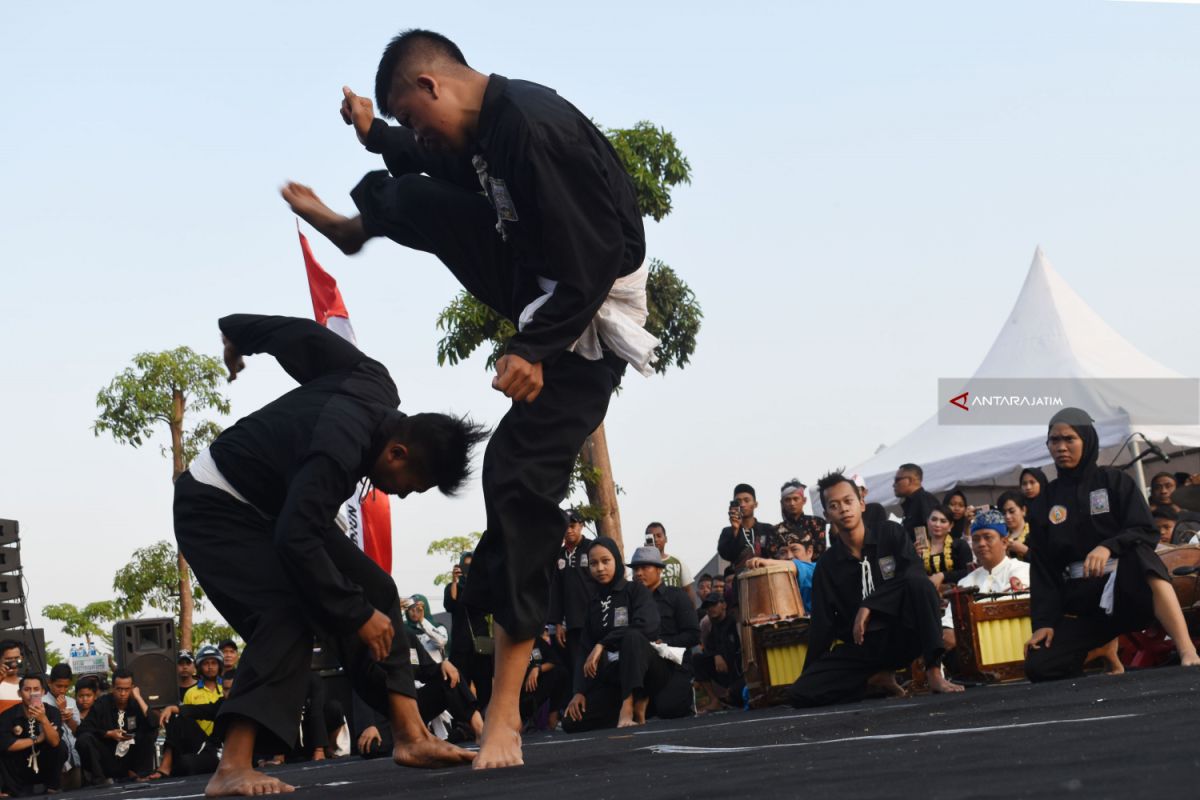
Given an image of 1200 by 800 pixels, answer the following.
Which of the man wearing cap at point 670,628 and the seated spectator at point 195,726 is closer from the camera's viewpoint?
the man wearing cap at point 670,628

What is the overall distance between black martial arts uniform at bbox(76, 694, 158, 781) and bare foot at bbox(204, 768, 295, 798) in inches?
342

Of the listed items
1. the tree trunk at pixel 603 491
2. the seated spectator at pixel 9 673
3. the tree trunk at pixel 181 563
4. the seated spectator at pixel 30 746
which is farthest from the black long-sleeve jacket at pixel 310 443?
the tree trunk at pixel 181 563

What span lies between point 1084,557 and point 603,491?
10428 millimetres

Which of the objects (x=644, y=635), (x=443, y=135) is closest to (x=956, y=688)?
(x=644, y=635)

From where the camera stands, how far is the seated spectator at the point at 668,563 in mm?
12375

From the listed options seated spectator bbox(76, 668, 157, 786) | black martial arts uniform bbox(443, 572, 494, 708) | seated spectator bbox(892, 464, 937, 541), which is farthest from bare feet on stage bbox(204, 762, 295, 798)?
seated spectator bbox(76, 668, 157, 786)

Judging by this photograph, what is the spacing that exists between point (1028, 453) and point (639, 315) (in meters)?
11.7

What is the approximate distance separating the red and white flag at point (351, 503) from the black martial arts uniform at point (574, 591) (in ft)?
5.59

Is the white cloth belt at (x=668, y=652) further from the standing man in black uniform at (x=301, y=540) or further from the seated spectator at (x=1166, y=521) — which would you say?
the standing man in black uniform at (x=301, y=540)

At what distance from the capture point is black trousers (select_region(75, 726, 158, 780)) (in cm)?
1187

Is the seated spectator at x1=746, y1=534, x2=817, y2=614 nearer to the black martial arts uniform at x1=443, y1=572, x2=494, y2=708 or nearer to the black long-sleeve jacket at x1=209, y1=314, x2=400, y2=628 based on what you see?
the black martial arts uniform at x1=443, y1=572, x2=494, y2=708

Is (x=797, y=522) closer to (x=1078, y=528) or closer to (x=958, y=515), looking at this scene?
(x=958, y=515)

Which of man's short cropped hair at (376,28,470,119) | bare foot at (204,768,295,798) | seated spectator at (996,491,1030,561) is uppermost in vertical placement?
man's short cropped hair at (376,28,470,119)

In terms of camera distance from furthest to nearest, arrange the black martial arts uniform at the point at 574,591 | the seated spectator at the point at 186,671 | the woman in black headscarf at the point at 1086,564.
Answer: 1. the seated spectator at the point at 186,671
2. the black martial arts uniform at the point at 574,591
3. the woman in black headscarf at the point at 1086,564
